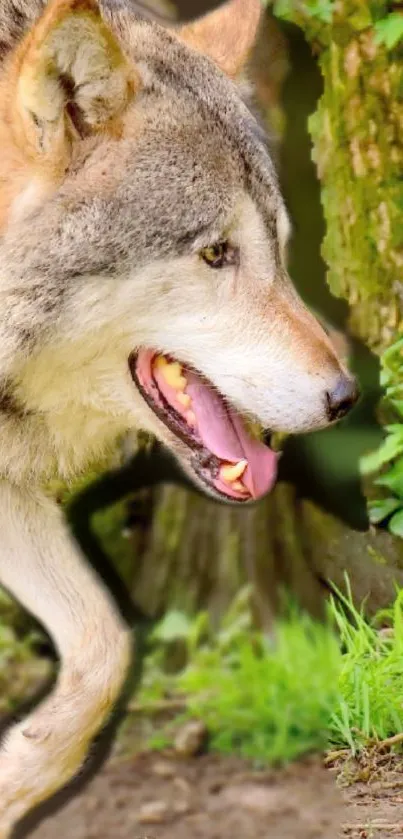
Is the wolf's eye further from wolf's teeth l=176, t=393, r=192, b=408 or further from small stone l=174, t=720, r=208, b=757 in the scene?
small stone l=174, t=720, r=208, b=757

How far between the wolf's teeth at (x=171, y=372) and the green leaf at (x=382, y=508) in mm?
1403

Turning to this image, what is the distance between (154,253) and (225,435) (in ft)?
2.03

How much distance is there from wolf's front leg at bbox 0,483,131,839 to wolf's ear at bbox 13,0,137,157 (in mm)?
1262

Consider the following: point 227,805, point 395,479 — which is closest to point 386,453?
point 395,479

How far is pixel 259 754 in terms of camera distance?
4.34m

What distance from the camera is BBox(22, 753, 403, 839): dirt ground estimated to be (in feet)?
12.8

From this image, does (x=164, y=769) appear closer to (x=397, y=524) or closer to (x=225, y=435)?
(x=397, y=524)

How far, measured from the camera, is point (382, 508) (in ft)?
15.7

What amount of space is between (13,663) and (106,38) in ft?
9.02

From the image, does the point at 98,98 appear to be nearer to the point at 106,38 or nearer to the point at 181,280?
the point at 106,38

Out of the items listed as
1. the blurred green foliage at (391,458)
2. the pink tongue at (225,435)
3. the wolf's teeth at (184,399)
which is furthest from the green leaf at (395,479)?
the wolf's teeth at (184,399)

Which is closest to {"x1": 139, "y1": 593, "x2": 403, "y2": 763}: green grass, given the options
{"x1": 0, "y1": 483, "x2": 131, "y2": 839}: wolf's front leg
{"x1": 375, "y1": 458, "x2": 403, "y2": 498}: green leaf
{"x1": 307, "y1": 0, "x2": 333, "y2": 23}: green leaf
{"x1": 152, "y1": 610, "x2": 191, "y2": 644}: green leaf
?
{"x1": 152, "y1": 610, "x2": 191, "y2": 644}: green leaf

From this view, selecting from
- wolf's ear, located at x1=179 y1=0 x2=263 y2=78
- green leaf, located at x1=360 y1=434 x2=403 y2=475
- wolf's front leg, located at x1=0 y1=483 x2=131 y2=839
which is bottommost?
green leaf, located at x1=360 y1=434 x2=403 y2=475

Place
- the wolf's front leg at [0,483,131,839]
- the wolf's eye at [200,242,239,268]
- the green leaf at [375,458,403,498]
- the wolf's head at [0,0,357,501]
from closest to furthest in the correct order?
the wolf's head at [0,0,357,501] → the wolf's eye at [200,242,239,268] → the wolf's front leg at [0,483,131,839] → the green leaf at [375,458,403,498]
